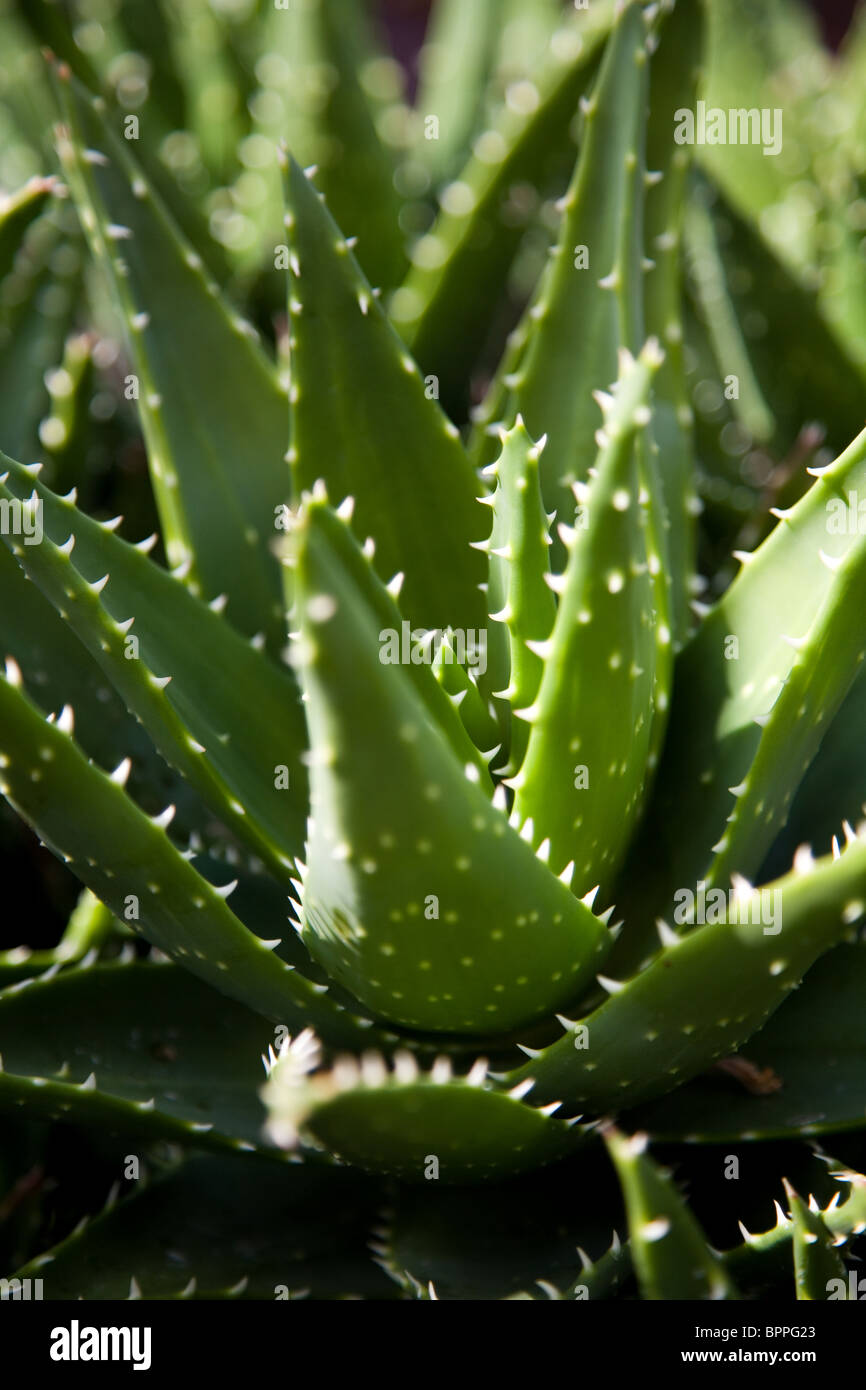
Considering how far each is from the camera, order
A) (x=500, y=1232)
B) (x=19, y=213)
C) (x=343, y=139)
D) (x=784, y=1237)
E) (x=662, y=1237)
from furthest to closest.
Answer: (x=343, y=139), (x=19, y=213), (x=500, y=1232), (x=784, y=1237), (x=662, y=1237)

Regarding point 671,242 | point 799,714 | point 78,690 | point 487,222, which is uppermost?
point 487,222

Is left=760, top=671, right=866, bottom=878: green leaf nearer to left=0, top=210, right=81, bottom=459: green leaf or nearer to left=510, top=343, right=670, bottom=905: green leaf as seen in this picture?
left=510, top=343, right=670, bottom=905: green leaf

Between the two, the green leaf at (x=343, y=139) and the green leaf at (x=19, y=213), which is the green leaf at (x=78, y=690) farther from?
the green leaf at (x=343, y=139)

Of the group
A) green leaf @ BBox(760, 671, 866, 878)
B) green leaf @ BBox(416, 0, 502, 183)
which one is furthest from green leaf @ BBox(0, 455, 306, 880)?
green leaf @ BBox(416, 0, 502, 183)

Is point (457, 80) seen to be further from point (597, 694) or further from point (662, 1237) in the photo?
point (662, 1237)

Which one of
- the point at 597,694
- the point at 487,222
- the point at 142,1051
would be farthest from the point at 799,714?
the point at 487,222

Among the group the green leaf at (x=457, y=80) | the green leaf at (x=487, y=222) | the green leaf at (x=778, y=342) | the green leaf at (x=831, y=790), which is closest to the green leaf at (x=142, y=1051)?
the green leaf at (x=831, y=790)
